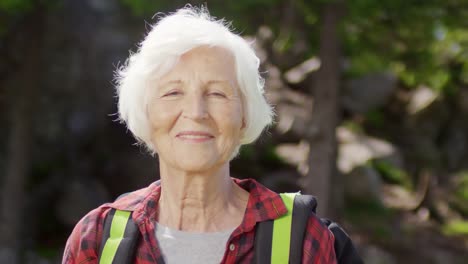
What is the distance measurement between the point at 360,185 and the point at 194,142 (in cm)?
1348

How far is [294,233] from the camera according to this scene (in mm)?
1978

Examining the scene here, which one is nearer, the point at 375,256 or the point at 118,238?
the point at 118,238

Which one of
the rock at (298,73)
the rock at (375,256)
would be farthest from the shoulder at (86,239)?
the rock at (298,73)

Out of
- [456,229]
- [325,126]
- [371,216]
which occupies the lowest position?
[456,229]

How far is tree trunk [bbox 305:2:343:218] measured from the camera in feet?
36.1

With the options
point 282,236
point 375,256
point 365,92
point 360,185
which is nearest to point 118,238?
point 282,236

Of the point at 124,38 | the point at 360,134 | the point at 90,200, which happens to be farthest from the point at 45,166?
the point at 360,134

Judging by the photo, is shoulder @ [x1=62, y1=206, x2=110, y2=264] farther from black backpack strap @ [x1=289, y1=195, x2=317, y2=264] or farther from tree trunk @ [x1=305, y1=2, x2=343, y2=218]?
tree trunk @ [x1=305, y1=2, x2=343, y2=218]

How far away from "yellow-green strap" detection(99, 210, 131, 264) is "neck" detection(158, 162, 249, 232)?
12 cm

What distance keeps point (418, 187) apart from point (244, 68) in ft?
53.4

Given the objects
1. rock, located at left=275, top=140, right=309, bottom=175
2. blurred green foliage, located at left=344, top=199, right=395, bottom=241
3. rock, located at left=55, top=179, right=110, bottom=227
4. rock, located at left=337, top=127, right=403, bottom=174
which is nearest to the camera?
rock, located at left=55, top=179, right=110, bottom=227

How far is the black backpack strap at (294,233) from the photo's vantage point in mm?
1945

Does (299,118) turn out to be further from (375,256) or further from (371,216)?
(375,256)

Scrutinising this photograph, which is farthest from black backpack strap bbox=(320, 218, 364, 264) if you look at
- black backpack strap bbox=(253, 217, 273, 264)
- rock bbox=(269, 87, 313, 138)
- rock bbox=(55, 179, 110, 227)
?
rock bbox=(269, 87, 313, 138)
